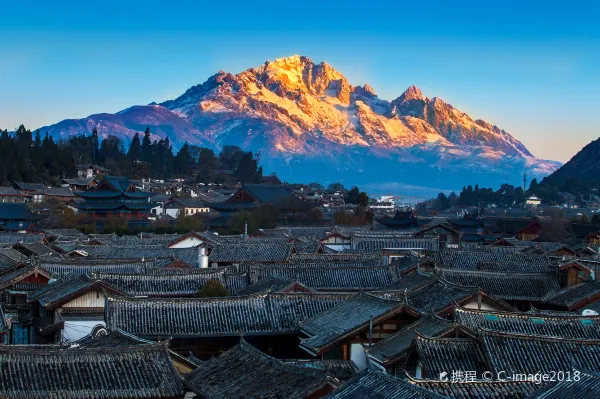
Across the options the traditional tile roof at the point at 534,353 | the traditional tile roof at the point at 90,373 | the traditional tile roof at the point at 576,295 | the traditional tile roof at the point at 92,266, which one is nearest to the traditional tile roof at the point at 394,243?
the traditional tile roof at the point at 92,266

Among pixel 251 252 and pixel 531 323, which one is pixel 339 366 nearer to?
pixel 531 323

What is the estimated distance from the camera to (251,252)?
4319cm

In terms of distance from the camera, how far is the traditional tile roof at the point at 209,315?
24.7 meters

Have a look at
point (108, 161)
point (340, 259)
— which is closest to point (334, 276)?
point (340, 259)

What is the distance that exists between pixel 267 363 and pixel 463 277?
16.2m

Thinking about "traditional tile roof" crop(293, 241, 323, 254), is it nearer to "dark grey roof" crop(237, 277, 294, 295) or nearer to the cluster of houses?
the cluster of houses

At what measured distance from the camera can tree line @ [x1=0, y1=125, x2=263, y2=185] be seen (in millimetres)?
105688

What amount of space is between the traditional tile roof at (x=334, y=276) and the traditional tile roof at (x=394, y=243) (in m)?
14.7

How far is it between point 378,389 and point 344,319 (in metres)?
10.0

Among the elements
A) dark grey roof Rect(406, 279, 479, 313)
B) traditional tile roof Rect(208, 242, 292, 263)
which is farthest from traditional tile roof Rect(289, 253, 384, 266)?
dark grey roof Rect(406, 279, 479, 313)

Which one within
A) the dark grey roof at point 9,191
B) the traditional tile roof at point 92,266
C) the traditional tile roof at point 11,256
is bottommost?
the traditional tile roof at point 11,256

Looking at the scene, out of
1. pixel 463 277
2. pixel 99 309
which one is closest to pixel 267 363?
pixel 99 309

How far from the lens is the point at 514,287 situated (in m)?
32.4

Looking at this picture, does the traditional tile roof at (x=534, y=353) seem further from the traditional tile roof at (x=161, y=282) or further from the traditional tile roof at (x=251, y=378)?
the traditional tile roof at (x=161, y=282)
